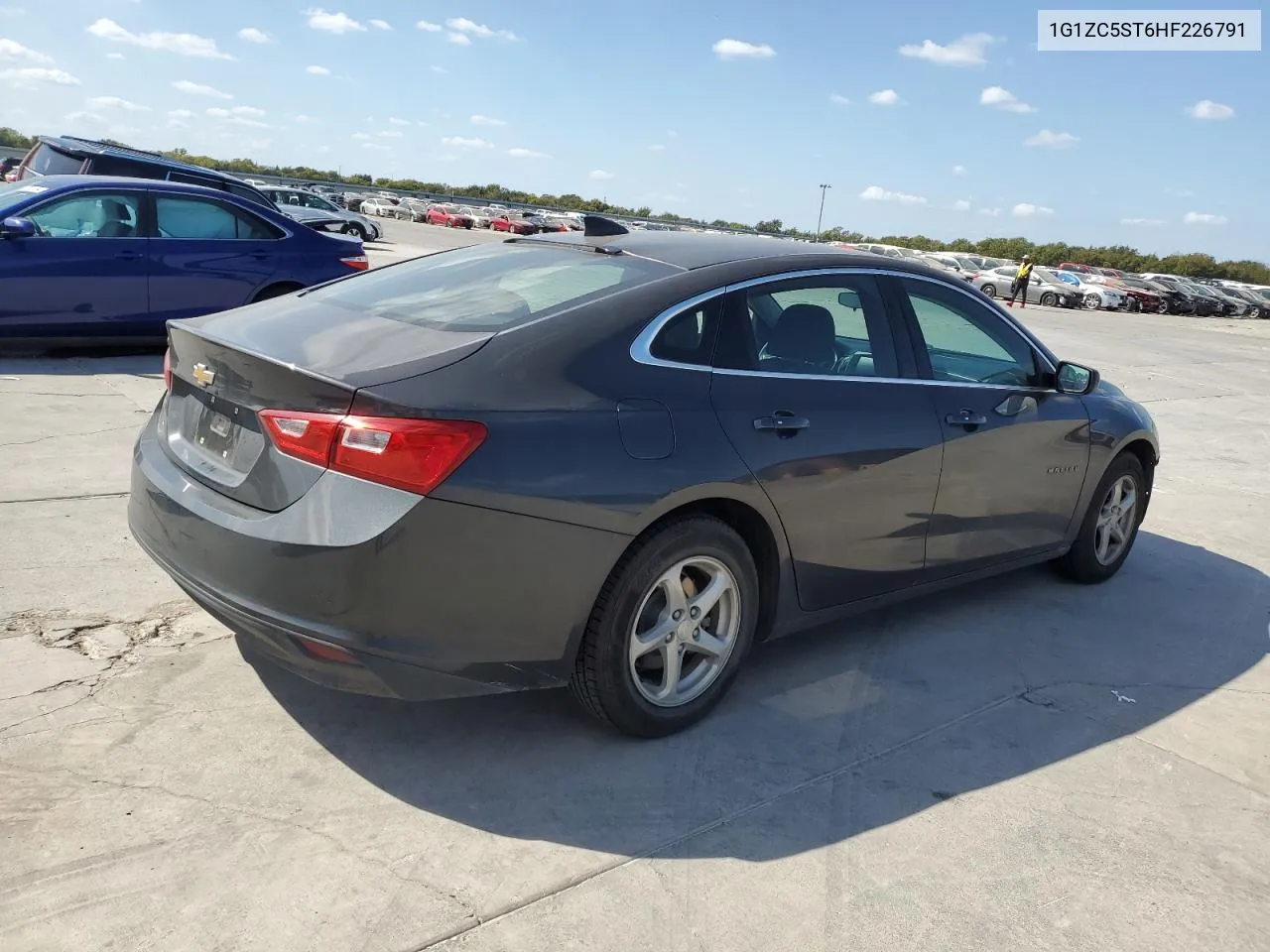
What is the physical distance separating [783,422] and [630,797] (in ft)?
4.30

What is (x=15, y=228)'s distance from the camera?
7.86 m

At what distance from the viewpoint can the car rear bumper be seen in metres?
2.68

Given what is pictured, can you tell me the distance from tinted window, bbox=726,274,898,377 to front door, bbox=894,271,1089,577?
0.72 ft

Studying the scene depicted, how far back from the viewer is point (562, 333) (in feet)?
10.1

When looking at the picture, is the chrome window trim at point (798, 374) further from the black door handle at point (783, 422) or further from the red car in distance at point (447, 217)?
the red car in distance at point (447, 217)

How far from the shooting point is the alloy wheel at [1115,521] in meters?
5.32

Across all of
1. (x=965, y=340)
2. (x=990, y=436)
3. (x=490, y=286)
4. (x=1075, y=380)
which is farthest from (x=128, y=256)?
(x=1075, y=380)

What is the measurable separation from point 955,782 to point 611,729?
3.66ft

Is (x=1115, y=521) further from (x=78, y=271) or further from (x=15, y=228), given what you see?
(x=15, y=228)

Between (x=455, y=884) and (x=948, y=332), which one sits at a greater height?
(x=948, y=332)

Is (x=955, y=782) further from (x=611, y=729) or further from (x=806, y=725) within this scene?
(x=611, y=729)

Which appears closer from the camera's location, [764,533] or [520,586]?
[520,586]

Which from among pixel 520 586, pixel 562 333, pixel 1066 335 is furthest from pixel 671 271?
pixel 1066 335

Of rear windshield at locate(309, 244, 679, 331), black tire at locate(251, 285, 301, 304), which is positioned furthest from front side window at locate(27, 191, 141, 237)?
rear windshield at locate(309, 244, 679, 331)
